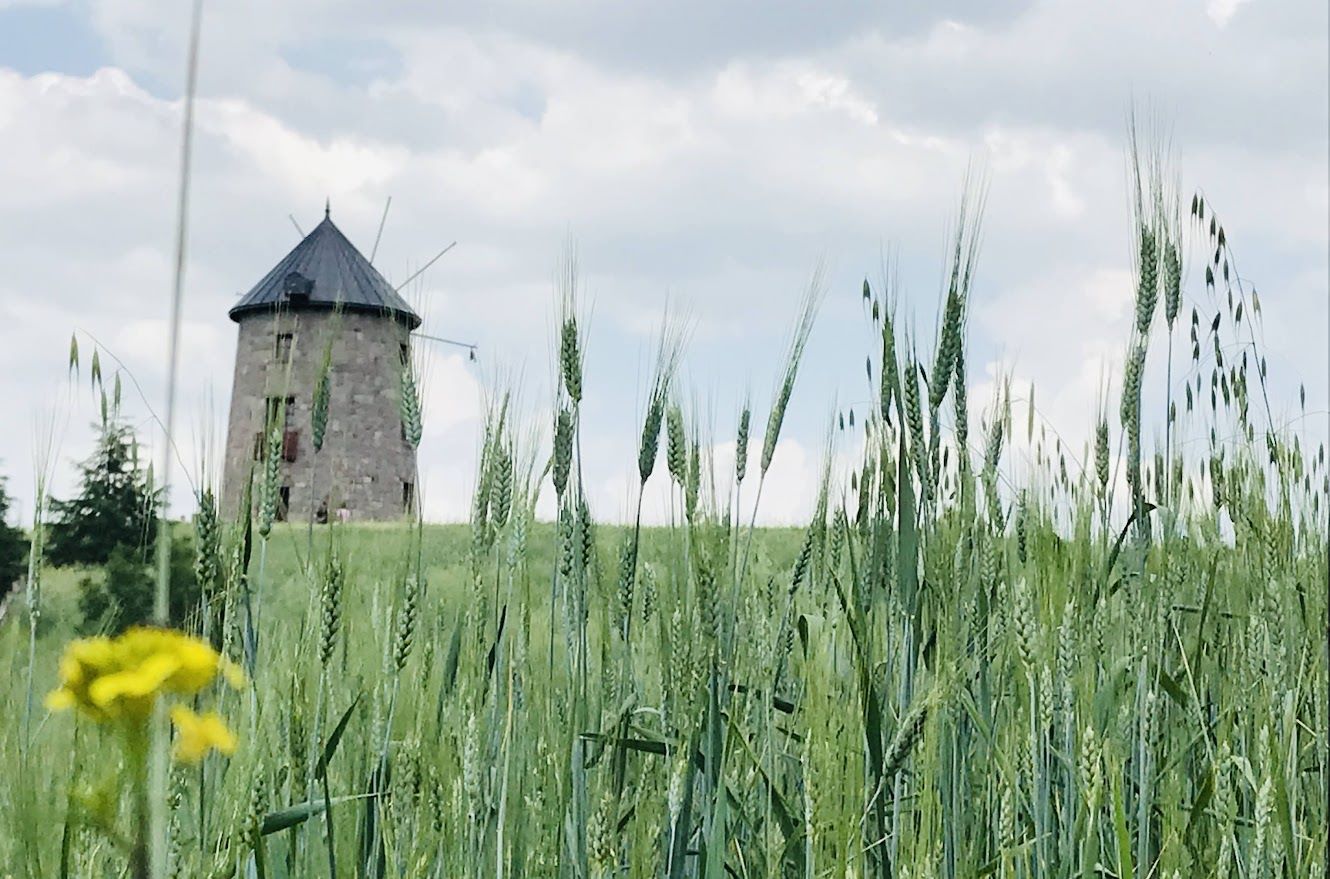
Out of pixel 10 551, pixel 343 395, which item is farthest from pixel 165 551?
pixel 343 395

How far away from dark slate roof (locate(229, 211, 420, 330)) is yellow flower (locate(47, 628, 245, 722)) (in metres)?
23.1

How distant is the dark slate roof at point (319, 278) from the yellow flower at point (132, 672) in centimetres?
2315

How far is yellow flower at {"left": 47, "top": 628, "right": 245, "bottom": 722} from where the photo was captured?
19.9 inches

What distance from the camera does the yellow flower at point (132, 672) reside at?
0.50 meters

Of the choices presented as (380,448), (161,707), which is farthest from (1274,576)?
(380,448)

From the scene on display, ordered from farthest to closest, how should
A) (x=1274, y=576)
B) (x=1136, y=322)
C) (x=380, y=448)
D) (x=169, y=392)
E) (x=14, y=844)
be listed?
(x=380, y=448) → (x=1274, y=576) → (x=1136, y=322) → (x=14, y=844) → (x=169, y=392)

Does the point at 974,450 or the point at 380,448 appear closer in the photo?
the point at 974,450

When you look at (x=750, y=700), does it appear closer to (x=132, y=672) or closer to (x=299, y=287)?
(x=132, y=672)

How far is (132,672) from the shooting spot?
52cm

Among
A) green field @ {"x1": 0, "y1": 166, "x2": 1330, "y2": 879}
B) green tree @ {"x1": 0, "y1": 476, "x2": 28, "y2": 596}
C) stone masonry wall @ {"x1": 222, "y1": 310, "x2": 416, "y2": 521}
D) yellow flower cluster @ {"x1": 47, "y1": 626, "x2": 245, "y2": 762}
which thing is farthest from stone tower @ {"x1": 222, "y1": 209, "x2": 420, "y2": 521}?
yellow flower cluster @ {"x1": 47, "y1": 626, "x2": 245, "y2": 762}

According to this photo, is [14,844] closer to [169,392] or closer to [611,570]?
[169,392]

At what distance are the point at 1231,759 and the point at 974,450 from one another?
0.44 metres

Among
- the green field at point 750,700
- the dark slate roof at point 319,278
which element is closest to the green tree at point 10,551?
the green field at point 750,700

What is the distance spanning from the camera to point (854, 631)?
4.17 ft
